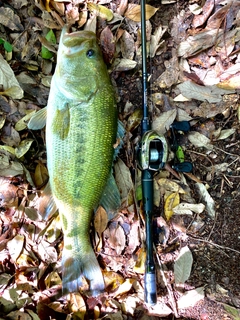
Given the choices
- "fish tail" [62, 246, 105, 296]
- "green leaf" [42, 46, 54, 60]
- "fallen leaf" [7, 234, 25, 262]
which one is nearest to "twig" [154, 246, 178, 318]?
"fish tail" [62, 246, 105, 296]

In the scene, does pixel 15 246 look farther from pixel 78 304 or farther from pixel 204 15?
pixel 204 15

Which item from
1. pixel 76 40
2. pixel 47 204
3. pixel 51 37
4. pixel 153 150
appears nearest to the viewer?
pixel 76 40

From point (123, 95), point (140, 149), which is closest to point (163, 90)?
point (123, 95)

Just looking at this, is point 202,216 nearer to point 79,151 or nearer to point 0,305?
point 79,151

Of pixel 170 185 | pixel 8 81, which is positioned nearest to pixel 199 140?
pixel 170 185

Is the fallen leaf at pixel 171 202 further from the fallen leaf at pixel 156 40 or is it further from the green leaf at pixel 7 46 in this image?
the green leaf at pixel 7 46

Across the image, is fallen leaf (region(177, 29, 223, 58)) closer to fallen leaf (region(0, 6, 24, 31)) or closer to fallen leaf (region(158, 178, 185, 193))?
fallen leaf (region(158, 178, 185, 193))
